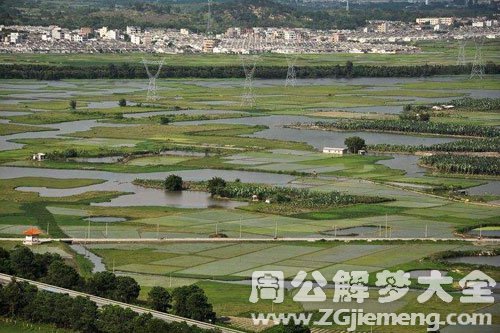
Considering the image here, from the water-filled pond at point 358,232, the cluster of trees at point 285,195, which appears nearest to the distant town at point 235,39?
the cluster of trees at point 285,195

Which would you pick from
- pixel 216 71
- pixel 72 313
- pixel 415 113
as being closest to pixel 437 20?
pixel 216 71

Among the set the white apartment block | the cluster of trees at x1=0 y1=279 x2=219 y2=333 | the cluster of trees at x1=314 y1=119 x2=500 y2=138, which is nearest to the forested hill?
the white apartment block

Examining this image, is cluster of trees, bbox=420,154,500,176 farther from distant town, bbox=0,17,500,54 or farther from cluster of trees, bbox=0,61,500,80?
distant town, bbox=0,17,500,54

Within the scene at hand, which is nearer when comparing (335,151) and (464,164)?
(464,164)

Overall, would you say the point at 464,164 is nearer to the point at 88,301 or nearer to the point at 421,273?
the point at 421,273

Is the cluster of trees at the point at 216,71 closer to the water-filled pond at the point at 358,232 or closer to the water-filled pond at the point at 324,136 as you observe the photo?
the water-filled pond at the point at 324,136

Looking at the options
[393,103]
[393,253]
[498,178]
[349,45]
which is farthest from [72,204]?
[349,45]

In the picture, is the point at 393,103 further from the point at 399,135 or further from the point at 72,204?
the point at 72,204
